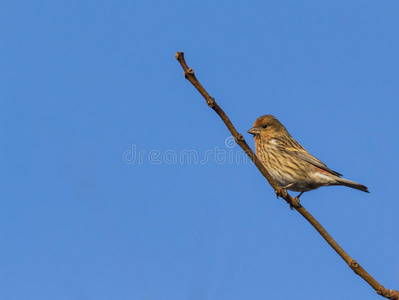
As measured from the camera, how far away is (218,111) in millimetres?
4508

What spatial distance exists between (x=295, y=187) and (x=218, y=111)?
6897 mm

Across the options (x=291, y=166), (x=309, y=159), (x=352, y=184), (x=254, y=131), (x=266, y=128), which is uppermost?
(x=266, y=128)

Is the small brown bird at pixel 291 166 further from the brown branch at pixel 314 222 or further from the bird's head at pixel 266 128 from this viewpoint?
the brown branch at pixel 314 222

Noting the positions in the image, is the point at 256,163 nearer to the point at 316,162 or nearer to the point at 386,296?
the point at 386,296

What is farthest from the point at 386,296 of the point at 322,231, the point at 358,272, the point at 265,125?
the point at 265,125

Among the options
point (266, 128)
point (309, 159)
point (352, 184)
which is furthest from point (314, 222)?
point (266, 128)

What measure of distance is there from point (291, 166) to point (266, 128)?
1370 mm

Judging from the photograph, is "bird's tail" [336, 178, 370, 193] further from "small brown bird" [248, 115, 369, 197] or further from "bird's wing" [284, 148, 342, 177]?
"bird's wing" [284, 148, 342, 177]

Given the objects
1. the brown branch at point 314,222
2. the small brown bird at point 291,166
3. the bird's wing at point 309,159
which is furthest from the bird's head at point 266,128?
the brown branch at point 314,222

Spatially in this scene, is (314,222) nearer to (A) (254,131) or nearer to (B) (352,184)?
(B) (352,184)

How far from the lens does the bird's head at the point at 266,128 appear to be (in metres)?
11.6

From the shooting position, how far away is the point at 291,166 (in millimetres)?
10875

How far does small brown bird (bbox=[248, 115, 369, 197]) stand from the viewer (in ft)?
35.3

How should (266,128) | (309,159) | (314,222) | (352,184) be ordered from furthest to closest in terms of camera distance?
(266,128)
(309,159)
(352,184)
(314,222)
